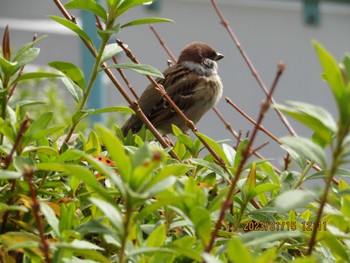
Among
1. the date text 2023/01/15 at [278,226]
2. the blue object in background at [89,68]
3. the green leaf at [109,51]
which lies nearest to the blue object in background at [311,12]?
the blue object in background at [89,68]

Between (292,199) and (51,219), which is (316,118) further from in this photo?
(51,219)

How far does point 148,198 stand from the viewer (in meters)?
0.86

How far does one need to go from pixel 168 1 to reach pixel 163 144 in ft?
20.8

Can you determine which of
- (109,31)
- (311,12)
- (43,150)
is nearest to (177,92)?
(109,31)

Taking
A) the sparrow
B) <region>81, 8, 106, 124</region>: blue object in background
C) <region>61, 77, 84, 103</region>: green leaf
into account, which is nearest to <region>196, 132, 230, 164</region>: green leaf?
<region>61, 77, 84, 103</region>: green leaf

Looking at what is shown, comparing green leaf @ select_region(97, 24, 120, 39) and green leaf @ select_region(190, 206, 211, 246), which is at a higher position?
green leaf @ select_region(97, 24, 120, 39)

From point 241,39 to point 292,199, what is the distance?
286 inches

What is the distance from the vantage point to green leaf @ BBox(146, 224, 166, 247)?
0.90 meters

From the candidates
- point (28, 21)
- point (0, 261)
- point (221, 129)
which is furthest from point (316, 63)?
point (0, 261)

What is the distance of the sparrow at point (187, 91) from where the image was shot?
389 centimetres

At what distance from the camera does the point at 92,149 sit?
118 centimetres

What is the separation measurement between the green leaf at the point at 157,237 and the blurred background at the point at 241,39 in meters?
6.10

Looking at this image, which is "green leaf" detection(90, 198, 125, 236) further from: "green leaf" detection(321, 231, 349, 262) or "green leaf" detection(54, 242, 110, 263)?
"green leaf" detection(321, 231, 349, 262)

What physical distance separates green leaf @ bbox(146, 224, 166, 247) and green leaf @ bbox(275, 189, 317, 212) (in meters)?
0.18
